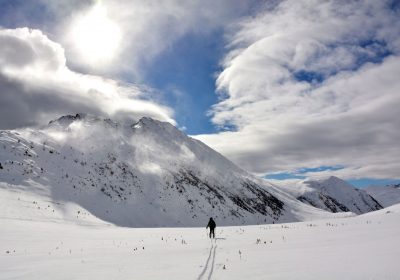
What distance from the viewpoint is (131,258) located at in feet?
50.2

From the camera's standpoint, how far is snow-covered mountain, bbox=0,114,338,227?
58281 mm

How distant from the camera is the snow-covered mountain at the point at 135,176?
5828 centimetres

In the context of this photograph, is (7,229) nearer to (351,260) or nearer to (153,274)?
(153,274)

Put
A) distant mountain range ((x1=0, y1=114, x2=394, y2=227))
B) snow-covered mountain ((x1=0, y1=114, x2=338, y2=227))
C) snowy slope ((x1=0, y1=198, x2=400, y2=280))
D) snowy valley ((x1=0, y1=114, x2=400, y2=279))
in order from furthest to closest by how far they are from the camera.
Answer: snow-covered mountain ((x1=0, y1=114, x2=338, y2=227)) < distant mountain range ((x1=0, y1=114, x2=394, y2=227)) < snowy valley ((x1=0, y1=114, x2=400, y2=279)) < snowy slope ((x1=0, y1=198, x2=400, y2=280))

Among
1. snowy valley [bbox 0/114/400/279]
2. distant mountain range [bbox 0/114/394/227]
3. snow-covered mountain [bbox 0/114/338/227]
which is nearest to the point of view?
snowy valley [bbox 0/114/400/279]

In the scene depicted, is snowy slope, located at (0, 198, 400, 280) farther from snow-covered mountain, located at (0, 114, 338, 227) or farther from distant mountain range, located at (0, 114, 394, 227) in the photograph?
snow-covered mountain, located at (0, 114, 338, 227)

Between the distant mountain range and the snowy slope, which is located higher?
the distant mountain range

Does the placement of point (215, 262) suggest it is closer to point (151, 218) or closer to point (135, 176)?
point (151, 218)

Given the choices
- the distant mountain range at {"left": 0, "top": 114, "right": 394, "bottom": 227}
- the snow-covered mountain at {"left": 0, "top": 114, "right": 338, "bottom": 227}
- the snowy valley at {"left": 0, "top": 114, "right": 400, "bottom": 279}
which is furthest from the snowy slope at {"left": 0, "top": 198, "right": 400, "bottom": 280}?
the snow-covered mountain at {"left": 0, "top": 114, "right": 338, "bottom": 227}

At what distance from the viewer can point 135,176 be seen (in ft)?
261

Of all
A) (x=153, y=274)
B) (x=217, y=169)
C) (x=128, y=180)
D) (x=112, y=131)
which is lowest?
(x=153, y=274)

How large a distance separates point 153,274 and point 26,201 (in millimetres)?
38803

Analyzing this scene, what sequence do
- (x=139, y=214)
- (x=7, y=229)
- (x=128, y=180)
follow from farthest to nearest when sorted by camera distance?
(x=128, y=180), (x=139, y=214), (x=7, y=229)

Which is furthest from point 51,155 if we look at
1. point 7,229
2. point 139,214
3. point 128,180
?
point 7,229
